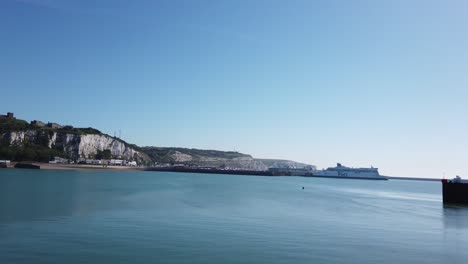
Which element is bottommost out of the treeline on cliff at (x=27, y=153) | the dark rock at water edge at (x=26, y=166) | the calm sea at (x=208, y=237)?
the calm sea at (x=208, y=237)

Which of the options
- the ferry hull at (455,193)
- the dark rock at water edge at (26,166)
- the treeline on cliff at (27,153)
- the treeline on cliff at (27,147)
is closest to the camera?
the ferry hull at (455,193)

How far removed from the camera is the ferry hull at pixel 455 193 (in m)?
65.2

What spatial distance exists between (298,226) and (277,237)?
648 cm

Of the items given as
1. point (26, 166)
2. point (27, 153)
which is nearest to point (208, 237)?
point (26, 166)

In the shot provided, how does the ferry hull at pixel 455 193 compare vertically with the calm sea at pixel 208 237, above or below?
above

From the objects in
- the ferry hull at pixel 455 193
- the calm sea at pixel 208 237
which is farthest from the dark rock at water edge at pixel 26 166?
the ferry hull at pixel 455 193

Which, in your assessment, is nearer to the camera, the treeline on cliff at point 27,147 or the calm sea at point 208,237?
the calm sea at point 208,237

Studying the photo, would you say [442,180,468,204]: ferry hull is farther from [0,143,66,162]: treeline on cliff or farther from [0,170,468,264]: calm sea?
[0,143,66,162]: treeline on cliff

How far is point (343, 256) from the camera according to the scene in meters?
20.8

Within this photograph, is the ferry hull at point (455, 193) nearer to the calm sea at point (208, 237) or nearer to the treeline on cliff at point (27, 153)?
the calm sea at point (208, 237)

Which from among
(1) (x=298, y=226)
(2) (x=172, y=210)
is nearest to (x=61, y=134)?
(2) (x=172, y=210)

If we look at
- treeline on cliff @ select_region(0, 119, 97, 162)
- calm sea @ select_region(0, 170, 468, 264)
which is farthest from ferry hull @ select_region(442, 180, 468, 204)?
treeline on cliff @ select_region(0, 119, 97, 162)

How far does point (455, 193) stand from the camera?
65.8 m

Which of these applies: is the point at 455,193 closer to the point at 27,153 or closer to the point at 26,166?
the point at 26,166
